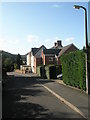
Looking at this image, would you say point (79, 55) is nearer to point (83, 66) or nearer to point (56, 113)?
point (83, 66)

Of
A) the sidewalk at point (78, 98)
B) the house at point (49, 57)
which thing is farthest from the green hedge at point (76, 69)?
the house at point (49, 57)

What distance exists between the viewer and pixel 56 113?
858 cm

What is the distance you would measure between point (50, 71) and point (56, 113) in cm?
2561

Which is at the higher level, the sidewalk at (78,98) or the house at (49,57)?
the house at (49,57)

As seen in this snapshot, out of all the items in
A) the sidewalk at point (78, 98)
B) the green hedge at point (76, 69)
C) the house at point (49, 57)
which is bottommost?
the sidewalk at point (78, 98)

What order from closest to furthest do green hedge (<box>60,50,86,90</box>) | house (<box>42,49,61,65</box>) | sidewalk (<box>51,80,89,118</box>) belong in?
sidewalk (<box>51,80,89,118</box>) < green hedge (<box>60,50,86,90</box>) < house (<box>42,49,61,65</box>)

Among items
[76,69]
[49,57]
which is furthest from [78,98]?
[49,57]

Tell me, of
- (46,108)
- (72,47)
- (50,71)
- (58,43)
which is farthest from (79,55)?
(58,43)

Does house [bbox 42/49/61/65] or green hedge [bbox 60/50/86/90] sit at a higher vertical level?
house [bbox 42/49/61/65]

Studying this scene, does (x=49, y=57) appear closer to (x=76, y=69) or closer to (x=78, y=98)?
(x=76, y=69)

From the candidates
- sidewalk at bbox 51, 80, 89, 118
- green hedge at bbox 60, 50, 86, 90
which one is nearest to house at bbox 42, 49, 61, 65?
green hedge at bbox 60, 50, 86, 90

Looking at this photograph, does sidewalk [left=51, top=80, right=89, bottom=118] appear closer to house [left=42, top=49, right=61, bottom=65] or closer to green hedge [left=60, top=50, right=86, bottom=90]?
green hedge [left=60, top=50, right=86, bottom=90]

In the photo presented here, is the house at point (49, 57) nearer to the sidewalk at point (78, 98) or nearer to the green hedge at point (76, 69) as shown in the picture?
the green hedge at point (76, 69)

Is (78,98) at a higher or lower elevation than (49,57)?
lower
